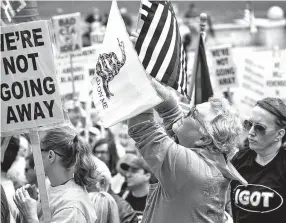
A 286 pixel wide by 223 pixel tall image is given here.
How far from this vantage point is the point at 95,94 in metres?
4.20

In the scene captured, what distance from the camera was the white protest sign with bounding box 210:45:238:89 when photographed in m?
10.4

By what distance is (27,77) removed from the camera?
4.21 metres

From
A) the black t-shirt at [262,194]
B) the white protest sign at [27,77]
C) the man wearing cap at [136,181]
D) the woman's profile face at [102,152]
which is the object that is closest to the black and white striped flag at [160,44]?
the white protest sign at [27,77]

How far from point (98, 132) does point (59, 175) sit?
5427 mm

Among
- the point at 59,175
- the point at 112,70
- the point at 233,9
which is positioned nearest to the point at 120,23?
the point at 112,70

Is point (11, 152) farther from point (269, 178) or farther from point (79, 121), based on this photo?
point (79, 121)

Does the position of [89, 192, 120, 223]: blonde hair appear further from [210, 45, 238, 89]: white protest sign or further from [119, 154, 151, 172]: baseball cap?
[210, 45, 238, 89]: white protest sign

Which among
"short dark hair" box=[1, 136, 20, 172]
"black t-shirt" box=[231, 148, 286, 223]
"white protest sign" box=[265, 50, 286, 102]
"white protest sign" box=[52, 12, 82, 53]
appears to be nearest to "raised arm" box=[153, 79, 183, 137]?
"black t-shirt" box=[231, 148, 286, 223]

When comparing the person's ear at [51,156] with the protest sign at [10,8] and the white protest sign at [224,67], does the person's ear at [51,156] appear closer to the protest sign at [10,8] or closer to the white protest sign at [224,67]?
the protest sign at [10,8]

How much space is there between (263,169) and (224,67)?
15.8 ft

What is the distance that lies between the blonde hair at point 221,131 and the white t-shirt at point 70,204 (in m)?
0.70

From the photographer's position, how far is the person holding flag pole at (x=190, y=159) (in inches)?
157

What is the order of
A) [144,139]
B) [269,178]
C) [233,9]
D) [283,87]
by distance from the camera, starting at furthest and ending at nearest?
[233,9] → [283,87] → [269,178] → [144,139]

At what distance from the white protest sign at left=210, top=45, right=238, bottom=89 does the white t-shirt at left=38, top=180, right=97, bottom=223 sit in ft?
19.9
